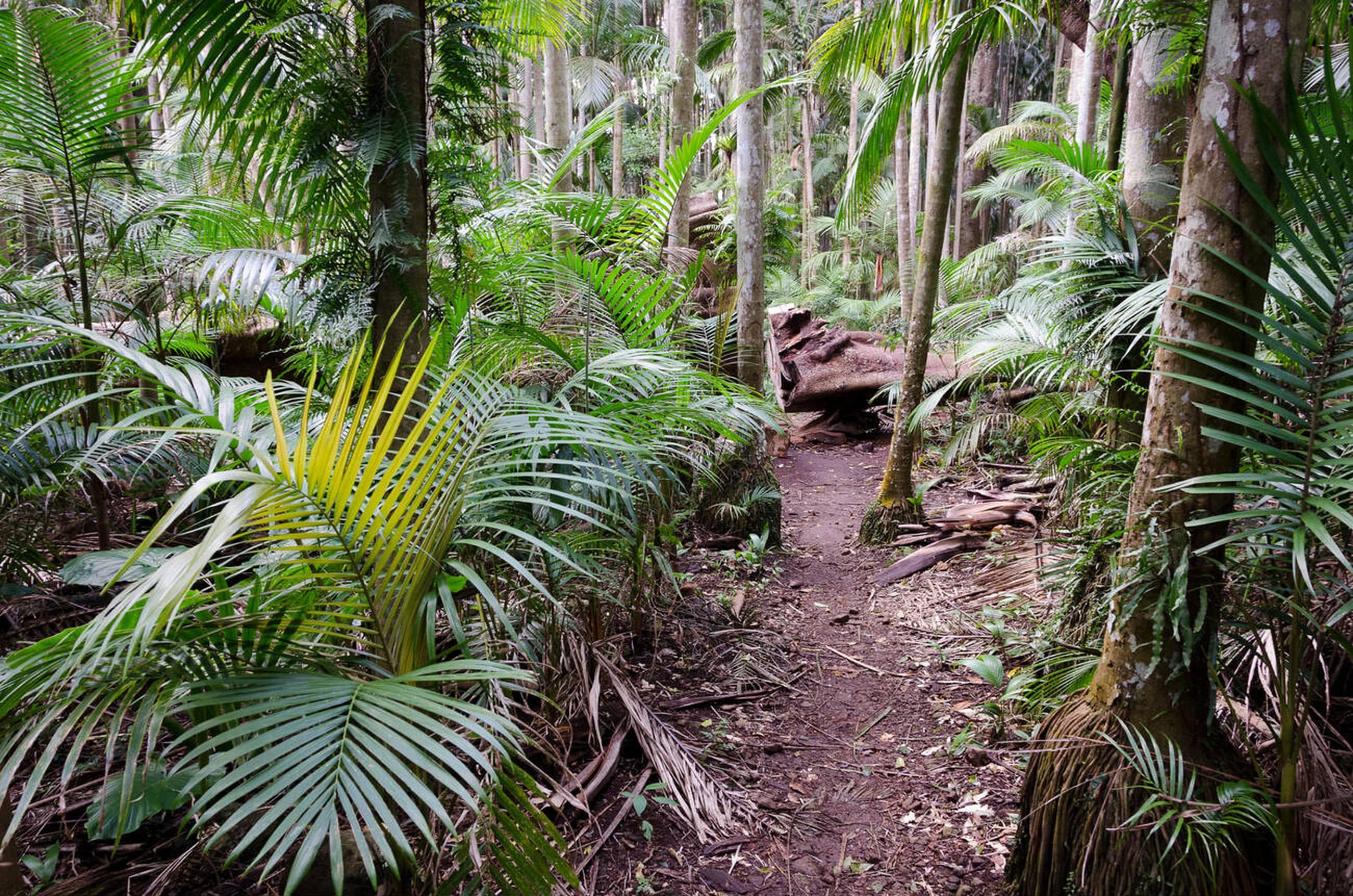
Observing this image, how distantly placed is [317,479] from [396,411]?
0.18 m

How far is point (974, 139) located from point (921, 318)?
11911 mm

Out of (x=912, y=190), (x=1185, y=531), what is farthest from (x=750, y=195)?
(x=912, y=190)

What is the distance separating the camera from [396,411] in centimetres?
140

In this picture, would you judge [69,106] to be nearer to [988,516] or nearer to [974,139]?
[988,516]

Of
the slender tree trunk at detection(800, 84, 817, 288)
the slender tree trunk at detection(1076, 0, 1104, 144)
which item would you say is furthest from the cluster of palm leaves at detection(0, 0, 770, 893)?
the slender tree trunk at detection(800, 84, 817, 288)

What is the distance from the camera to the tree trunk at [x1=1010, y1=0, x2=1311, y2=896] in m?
1.55

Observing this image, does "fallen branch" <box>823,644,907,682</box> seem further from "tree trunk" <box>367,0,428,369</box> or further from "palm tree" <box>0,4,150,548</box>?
"palm tree" <box>0,4,150,548</box>

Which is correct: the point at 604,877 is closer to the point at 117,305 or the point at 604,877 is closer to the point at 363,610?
the point at 363,610

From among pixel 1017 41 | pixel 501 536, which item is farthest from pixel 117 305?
pixel 1017 41

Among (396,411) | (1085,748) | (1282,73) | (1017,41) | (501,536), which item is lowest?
(1085,748)

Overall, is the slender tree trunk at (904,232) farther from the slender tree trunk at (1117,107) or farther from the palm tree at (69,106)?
the palm tree at (69,106)

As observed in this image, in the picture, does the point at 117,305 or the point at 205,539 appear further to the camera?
the point at 117,305

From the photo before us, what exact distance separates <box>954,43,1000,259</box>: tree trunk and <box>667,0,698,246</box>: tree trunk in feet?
20.0

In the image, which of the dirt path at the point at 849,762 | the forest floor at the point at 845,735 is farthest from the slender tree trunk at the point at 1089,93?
the dirt path at the point at 849,762
